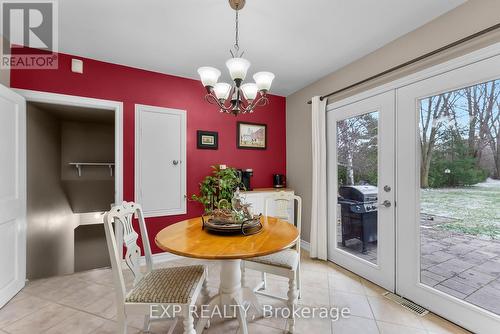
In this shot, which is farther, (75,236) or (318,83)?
(75,236)

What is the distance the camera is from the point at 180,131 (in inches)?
124

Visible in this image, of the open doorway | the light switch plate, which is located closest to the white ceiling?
the light switch plate

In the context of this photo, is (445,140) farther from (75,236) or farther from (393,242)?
(75,236)

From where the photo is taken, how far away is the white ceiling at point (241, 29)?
1817 millimetres

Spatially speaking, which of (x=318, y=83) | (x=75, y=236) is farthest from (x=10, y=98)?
(x=318, y=83)

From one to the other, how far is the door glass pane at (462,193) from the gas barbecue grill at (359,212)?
1.64 feet

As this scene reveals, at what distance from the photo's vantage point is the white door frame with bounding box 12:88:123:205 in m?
2.40

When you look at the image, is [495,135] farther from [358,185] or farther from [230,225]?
[230,225]

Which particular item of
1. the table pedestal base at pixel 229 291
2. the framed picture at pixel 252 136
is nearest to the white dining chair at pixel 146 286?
the table pedestal base at pixel 229 291

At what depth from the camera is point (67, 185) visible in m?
3.92

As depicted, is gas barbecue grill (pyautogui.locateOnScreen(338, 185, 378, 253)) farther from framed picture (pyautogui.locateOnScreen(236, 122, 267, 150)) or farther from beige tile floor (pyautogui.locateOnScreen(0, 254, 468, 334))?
framed picture (pyautogui.locateOnScreen(236, 122, 267, 150))

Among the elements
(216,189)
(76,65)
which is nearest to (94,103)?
(76,65)

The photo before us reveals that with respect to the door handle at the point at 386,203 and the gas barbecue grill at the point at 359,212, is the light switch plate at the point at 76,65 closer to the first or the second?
the gas barbecue grill at the point at 359,212

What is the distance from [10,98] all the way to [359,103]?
11.7ft
